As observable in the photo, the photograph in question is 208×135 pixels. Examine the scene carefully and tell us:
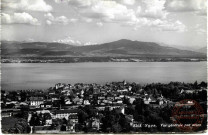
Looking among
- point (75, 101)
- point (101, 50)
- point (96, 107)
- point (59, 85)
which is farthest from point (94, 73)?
point (96, 107)

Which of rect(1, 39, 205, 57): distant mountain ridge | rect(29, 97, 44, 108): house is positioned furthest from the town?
rect(1, 39, 205, 57): distant mountain ridge

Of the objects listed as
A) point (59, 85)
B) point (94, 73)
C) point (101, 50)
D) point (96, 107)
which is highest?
point (101, 50)

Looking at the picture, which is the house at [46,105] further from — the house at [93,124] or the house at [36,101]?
the house at [93,124]

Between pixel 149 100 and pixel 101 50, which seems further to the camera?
pixel 101 50

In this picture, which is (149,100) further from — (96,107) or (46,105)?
(46,105)

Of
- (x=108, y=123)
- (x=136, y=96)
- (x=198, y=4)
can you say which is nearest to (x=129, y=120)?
(x=108, y=123)

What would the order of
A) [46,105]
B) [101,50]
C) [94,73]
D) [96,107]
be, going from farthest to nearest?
[94,73] → [101,50] → [46,105] → [96,107]

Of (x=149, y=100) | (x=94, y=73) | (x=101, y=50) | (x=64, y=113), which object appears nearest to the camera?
(x=64, y=113)

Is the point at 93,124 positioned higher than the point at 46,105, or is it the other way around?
the point at 46,105
